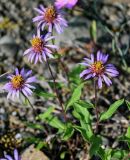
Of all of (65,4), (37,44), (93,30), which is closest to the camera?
(37,44)

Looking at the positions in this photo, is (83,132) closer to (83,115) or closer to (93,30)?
(83,115)

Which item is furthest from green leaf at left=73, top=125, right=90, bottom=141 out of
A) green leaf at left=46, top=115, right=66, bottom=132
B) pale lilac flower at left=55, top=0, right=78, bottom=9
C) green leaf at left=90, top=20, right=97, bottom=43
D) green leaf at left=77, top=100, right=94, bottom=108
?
green leaf at left=90, top=20, right=97, bottom=43

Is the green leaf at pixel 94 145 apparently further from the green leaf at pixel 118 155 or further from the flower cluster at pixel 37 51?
the flower cluster at pixel 37 51

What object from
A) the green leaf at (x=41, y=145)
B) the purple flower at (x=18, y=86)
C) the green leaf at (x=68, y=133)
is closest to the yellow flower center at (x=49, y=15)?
the purple flower at (x=18, y=86)

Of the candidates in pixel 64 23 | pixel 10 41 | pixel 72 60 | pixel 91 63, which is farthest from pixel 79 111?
pixel 10 41

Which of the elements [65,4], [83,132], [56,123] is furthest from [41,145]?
[65,4]

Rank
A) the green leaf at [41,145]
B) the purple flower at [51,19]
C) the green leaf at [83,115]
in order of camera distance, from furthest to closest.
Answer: the green leaf at [41,145] < the purple flower at [51,19] < the green leaf at [83,115]
